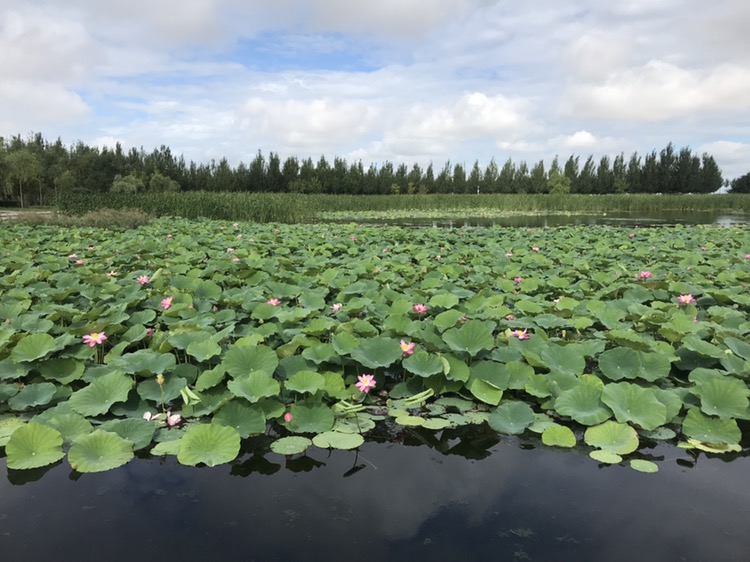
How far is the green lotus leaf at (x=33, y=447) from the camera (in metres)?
1.57

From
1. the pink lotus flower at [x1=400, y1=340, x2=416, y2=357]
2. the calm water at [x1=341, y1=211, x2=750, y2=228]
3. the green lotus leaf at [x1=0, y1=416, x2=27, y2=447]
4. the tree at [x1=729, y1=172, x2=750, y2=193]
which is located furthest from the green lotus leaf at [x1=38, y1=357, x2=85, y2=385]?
the tree at [x1=729, y1=172, x2=750, y2=193]

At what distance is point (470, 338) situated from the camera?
2273 millimetres

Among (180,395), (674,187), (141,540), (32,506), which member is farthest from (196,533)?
(674,187)

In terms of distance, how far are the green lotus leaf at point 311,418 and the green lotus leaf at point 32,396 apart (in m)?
0.93

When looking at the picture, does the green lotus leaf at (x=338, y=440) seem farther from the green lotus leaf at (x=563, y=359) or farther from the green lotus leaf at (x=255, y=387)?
the green lotus leaf at (x=563, y=359)

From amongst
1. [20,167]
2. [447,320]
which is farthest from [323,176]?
[447,320]

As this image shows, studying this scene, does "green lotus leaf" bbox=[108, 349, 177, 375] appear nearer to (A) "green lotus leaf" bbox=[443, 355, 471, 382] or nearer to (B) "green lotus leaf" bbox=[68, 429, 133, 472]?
(B) "green lotus leaf" bbox=[68, 429, 133, 472]

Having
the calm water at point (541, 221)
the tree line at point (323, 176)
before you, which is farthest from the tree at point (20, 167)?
the calm water at point (541, 221)

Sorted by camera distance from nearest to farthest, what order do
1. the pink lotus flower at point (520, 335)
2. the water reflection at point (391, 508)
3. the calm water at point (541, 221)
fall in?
the water reflection at point (391, 508) → the pink lotus flower at point (520, 335) → the calm water at point (541, 221)

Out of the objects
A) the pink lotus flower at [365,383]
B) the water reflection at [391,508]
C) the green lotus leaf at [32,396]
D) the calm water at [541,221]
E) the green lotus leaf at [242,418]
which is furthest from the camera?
the calm water at [541,221]

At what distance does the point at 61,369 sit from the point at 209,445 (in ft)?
3.18

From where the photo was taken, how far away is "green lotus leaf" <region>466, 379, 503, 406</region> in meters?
1.99

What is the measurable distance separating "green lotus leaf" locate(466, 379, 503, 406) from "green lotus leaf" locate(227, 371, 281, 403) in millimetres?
772

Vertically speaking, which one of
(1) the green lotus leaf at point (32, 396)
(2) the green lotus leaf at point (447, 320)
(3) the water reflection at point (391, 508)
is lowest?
(3) the water reflection at point (391, 508)
